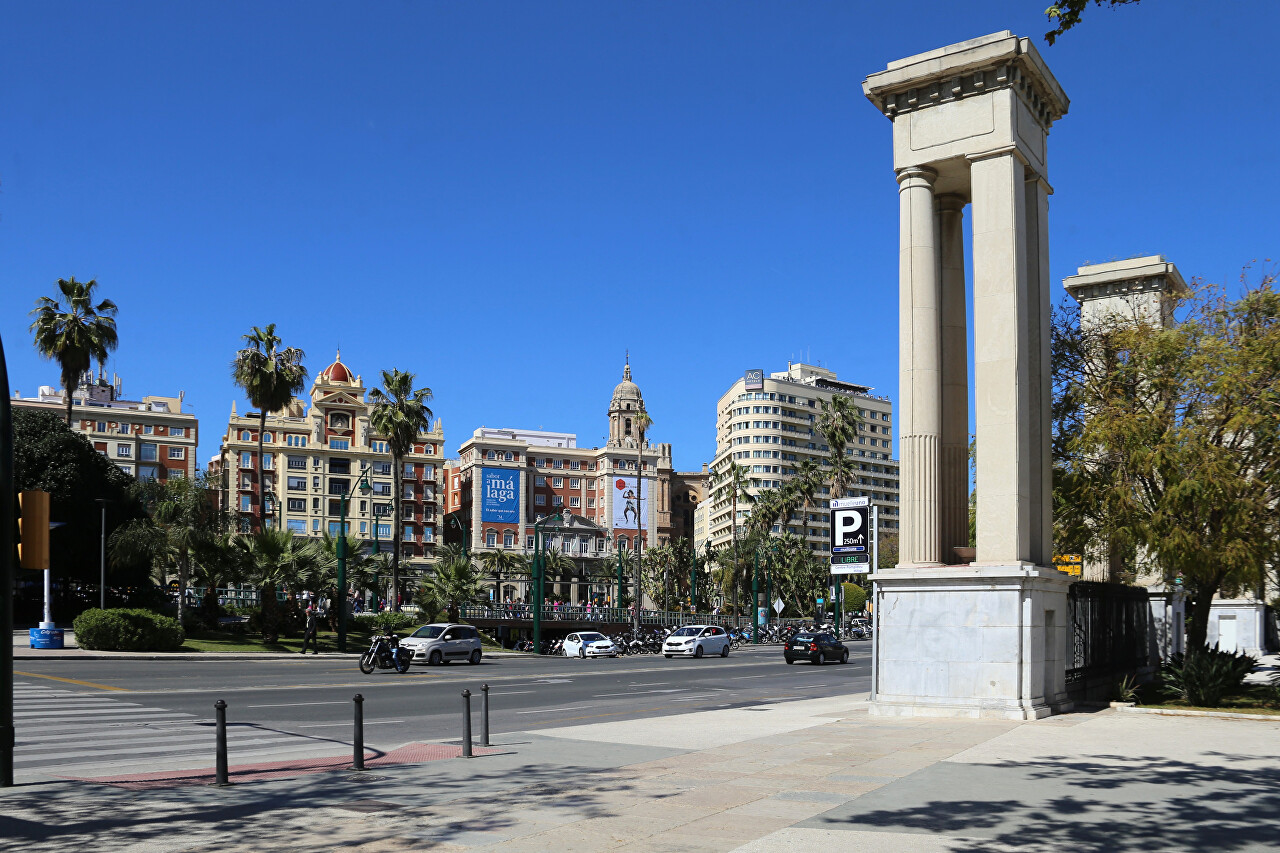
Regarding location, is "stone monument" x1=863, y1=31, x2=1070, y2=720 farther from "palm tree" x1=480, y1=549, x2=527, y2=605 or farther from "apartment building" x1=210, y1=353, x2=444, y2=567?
"apartment building" x1=210, y1=353, x2=444, y2=567

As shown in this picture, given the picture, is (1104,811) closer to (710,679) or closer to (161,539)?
(710,679)

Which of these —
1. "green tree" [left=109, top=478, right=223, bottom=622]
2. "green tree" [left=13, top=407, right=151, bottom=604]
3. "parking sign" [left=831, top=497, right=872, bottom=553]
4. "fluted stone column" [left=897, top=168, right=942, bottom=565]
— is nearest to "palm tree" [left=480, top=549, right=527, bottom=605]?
"green tree" [left=13, top=407, right=151, bottom=604]

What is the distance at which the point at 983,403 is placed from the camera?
799 inches

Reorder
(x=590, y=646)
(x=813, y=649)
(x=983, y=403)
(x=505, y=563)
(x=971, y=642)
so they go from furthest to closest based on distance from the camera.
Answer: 1. (x=505, y=563)
2. (x=590, y=646)
3. (x=813, y=649)
4. (x=983, y=403)
5. (x=971, y=642)

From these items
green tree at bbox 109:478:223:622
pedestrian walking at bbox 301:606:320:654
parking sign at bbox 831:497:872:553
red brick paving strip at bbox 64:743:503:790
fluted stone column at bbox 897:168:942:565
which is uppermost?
fluted stone column at bbox 897:168:942:565

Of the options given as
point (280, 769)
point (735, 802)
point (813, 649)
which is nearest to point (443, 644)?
point (813, 649)

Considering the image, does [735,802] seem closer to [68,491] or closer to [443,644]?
[443,644]

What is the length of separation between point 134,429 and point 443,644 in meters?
104

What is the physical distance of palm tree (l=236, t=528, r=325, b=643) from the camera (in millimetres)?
48656

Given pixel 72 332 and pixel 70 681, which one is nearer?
pixel 70 681

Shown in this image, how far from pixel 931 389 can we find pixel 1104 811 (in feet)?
38.5

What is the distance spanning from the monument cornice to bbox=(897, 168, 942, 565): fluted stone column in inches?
59.1

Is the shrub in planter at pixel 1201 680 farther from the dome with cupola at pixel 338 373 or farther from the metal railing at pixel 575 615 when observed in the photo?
the dome with cupola at pixel 338 373

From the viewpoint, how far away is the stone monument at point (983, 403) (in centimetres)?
1928
